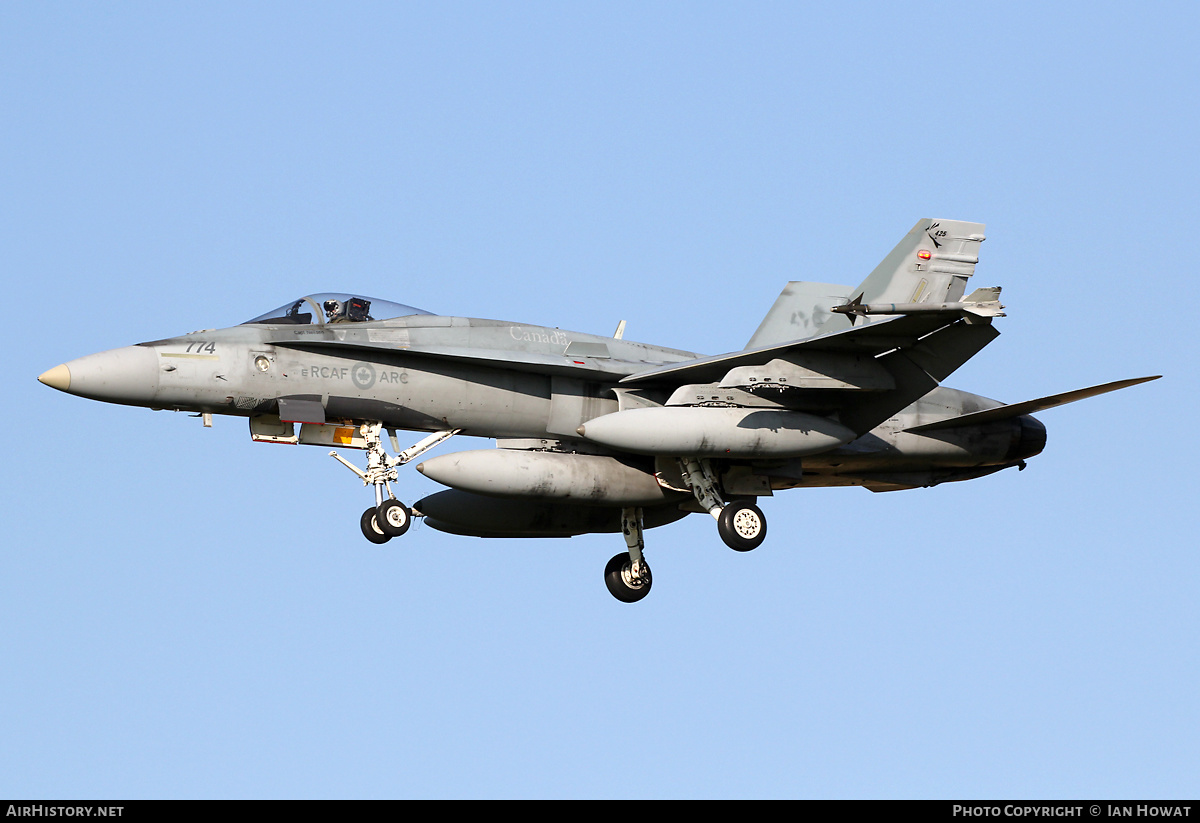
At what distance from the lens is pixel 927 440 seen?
20531 mm

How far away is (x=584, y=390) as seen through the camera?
750 inches

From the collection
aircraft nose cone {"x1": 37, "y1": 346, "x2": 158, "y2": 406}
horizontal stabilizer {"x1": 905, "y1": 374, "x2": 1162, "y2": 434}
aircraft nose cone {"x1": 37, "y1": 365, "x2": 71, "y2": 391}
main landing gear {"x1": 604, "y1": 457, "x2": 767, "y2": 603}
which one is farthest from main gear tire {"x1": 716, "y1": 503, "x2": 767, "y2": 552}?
aircraft nose cone {"x1": 37, "y1": 365, "x2": 71, "y2": 391}

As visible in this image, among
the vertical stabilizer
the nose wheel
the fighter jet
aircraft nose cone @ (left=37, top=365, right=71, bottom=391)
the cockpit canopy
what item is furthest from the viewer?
the nose wheel

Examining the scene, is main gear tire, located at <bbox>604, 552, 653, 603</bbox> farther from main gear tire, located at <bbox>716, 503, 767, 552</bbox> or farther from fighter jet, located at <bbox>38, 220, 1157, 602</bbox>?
main gear tire, located at <bbox>716, 503, 767, 552</bbox>

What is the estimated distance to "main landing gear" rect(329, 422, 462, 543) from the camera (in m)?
17.9

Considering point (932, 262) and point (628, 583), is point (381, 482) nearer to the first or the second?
point (628, 583)

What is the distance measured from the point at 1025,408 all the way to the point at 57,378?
11594 mm

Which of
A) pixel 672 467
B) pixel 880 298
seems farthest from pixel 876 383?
pixel 672 467

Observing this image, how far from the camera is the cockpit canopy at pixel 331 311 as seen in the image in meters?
18.3

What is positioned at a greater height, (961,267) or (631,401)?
Answer: (961,267)

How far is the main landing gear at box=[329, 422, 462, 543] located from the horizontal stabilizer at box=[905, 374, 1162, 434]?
21.9 ft

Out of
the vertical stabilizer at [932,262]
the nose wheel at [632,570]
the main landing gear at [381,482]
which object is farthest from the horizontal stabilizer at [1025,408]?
the main landing gear at [381,482]
